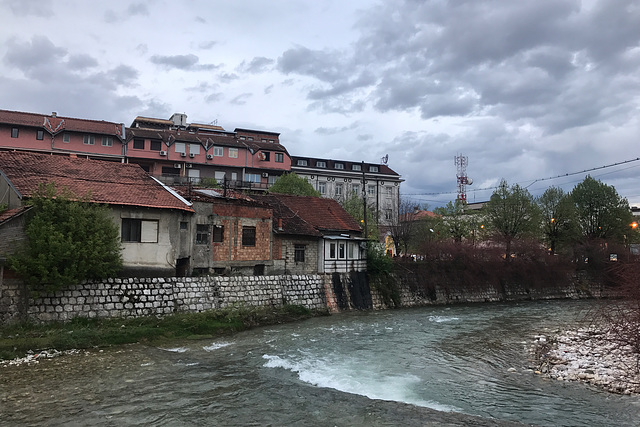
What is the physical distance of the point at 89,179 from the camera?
25.1 metres

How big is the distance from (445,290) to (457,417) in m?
30.0

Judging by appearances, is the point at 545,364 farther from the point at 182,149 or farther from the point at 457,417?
the point at 182,149

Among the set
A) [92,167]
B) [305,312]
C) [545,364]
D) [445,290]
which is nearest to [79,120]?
[92,167]

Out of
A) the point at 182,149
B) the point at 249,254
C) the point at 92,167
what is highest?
the point at 182,149

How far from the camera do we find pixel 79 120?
54.6 meters

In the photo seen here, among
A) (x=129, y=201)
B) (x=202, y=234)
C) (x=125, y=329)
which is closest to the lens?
(x=125, y=329)

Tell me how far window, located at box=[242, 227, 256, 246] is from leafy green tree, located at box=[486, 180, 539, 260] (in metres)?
30.0

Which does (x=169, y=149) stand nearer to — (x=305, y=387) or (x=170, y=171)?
(x=170, y=171)

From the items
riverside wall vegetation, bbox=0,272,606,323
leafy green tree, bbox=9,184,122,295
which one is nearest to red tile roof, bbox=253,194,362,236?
riverside wall vegetation, bbox=0,272,606,323

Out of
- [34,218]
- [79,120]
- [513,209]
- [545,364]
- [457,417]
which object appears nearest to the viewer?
[457,417]

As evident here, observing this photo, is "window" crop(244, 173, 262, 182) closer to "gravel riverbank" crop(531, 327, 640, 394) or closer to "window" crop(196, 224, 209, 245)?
"window" crop(196, 224, 209, 245)

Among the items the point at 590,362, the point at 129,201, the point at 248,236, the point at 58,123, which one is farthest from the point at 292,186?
the point at 590,362

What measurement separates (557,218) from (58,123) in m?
58.8

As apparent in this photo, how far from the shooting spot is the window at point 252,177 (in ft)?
199
